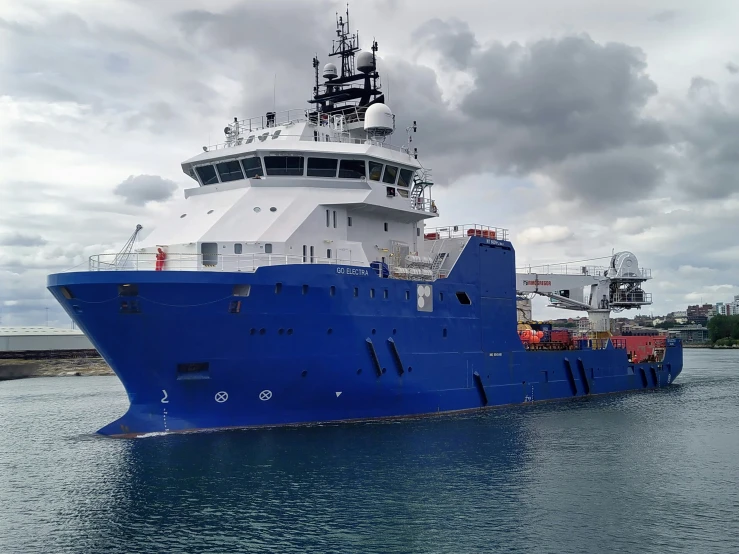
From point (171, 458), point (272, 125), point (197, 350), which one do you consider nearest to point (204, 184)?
→ point (272, 125)

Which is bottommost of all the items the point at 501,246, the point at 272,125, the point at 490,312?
the point at 490,312

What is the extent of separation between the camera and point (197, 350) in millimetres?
20688

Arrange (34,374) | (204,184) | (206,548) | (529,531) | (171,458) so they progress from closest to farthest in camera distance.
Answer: (206,548) → (529,531) → (171,458) → (204,184) → (34,374)

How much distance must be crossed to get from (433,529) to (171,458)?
8.13 meters

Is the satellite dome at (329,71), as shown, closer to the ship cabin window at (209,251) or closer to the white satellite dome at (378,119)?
the white satellite dome at (378,119)

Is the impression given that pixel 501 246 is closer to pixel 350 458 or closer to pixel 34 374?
pixel 350 458

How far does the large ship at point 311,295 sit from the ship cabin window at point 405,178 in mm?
91

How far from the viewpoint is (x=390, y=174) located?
26.8 meters

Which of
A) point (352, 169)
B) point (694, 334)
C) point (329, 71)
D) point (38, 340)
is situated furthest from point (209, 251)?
point (694, 334)

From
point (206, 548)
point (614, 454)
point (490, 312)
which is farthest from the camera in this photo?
point (490, 312)

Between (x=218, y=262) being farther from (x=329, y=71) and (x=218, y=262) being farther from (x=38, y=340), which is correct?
(x=38, y=340)

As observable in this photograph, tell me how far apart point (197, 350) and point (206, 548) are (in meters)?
8.45

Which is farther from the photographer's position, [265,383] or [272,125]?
[272,125]

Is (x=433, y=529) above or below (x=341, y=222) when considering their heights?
below
